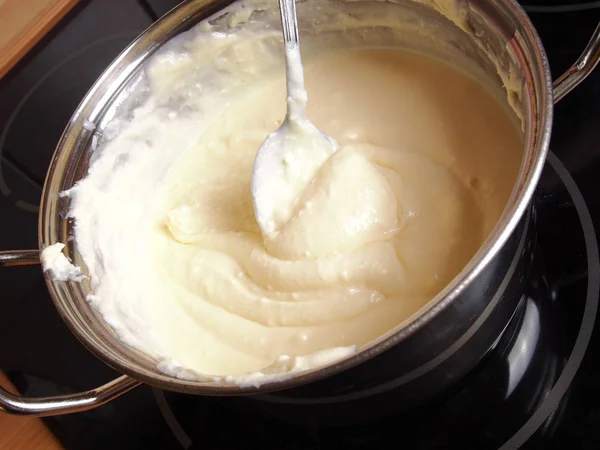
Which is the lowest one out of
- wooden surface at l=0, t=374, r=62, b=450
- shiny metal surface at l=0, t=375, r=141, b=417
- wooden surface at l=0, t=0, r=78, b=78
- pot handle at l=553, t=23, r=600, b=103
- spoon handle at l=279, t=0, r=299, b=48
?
wooden surface at l=0, t=374, r=62, b=450

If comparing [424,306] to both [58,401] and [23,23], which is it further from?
[23,23]

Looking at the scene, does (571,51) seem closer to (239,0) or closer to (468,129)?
(468,129)

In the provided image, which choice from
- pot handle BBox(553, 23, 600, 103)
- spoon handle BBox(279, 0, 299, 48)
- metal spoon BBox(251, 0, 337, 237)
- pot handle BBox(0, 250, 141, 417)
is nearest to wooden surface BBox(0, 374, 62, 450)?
pot handle BBox(0, 250, 141, 417)

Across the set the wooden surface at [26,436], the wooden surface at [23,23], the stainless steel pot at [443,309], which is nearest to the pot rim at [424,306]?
the stainless steel pot at [443,309]

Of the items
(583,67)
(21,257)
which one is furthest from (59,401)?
(583,67)

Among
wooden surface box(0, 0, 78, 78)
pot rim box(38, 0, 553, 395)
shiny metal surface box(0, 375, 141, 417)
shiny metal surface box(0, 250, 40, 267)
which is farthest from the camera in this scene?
wooden surface box(0, 0, 78, 78)

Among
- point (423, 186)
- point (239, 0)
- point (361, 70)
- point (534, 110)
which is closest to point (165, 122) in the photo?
Result: point (239, 0)

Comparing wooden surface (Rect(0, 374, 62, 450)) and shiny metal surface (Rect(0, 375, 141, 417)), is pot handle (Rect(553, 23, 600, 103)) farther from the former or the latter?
wooden surface (Rect(0, 374, 62, 450))
